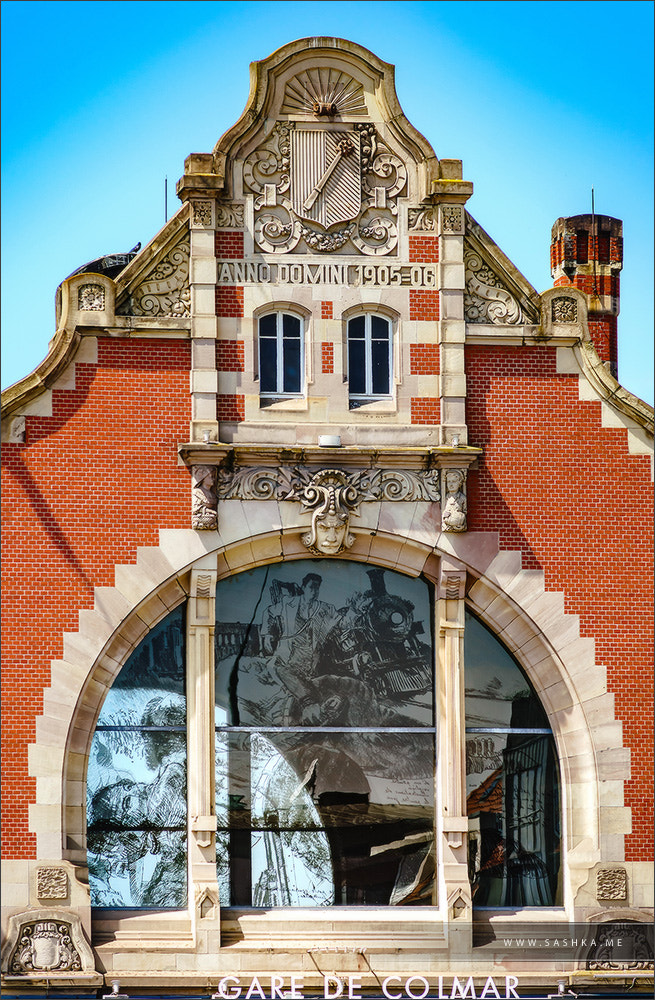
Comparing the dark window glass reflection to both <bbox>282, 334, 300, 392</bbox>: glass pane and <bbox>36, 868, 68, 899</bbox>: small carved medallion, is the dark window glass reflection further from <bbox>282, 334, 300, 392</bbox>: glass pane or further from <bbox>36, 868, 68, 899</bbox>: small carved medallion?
<bbox>282, 334, 300, 392</bbox>: glass pane

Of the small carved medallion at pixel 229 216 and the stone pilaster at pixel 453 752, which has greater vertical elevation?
the small carved medallion at pixel 229 216

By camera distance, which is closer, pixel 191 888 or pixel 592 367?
pixel 191 888

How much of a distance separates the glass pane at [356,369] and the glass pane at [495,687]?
3380 millimetres

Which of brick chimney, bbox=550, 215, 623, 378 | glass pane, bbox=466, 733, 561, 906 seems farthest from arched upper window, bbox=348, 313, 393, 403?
glass pane, bbox=466, 733, 561, 906

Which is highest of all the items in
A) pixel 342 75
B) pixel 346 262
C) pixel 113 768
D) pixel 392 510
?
pixel 342 75

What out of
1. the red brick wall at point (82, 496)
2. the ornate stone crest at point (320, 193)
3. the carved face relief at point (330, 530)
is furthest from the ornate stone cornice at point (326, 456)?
the ornate stone crest at point (320, 193)

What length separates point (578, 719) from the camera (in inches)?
936

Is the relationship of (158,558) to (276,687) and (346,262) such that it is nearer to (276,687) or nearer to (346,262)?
(276,687)

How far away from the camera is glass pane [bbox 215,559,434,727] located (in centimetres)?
2358

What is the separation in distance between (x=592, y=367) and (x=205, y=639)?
6.42m

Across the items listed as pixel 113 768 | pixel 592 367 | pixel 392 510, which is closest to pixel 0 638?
pixel 113 768

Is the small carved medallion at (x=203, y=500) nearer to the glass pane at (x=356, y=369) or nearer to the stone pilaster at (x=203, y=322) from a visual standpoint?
the stone pilaster at (x=203, y=322)

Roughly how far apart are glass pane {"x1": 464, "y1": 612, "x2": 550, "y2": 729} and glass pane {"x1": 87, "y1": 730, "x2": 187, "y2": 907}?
13.0 feet

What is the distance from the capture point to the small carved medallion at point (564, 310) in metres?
24.3
